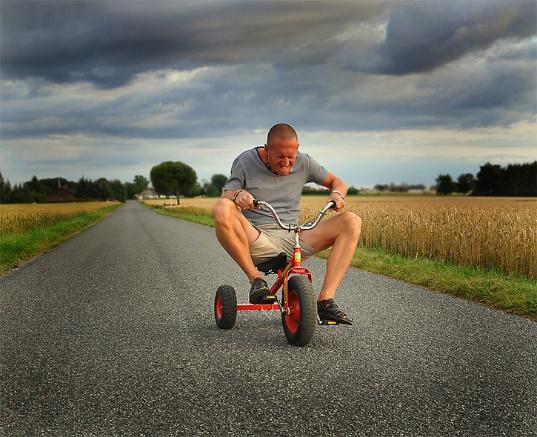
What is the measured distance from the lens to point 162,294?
7949 mm

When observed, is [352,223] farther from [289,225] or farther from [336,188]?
[289,225]

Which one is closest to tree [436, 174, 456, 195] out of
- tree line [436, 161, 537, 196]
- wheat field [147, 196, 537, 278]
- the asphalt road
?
tree line [436, 161, 537, 196]

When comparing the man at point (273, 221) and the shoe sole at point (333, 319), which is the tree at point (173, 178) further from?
the shoe sole at point (333, 319)

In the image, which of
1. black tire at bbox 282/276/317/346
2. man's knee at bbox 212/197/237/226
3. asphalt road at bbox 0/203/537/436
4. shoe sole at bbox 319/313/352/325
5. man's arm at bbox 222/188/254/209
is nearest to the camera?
asphalt road at bbox 0/203/537/436

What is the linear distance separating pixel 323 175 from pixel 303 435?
2.79 m

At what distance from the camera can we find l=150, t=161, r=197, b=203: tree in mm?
106750

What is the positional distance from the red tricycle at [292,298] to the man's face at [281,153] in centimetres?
35

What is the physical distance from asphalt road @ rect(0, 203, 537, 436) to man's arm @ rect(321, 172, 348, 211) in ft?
4.13

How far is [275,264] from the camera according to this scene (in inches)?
212

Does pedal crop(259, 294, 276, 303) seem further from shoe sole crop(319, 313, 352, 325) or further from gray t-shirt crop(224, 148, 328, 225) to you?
gray t-shirt crop(224, 148, 328, 225)

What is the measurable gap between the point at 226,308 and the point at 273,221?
95cm

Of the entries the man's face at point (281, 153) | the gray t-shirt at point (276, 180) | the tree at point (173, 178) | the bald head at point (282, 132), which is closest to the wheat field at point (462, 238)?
Answer: the gray t-shirt at point (276, 180)

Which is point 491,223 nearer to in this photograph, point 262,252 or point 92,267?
point 262,252

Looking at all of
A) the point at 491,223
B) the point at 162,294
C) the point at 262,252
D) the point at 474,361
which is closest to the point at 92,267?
the point at 162,294
